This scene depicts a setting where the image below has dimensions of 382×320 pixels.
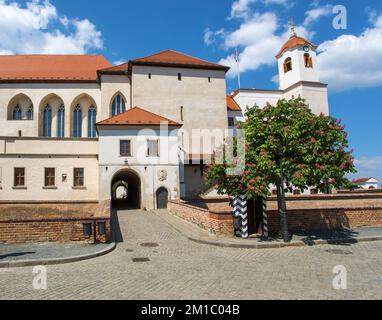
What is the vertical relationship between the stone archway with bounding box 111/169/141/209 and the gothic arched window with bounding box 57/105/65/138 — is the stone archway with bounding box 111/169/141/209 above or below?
below

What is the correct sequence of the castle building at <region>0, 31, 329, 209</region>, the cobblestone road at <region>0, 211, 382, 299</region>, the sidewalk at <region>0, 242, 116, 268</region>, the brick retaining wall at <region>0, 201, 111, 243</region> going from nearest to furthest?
the cobblestone road at <region>0, 211, 382, 299</region> < the sidewalk at <region>0, 242, 116, 268</region> < the brick retaining wall at <region>0, 201, 111, 243</region> < the castle building at <region>0, 31, 329, 209</region>

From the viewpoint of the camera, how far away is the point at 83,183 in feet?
101

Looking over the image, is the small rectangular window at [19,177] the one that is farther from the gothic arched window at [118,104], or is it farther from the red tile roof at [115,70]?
the red tile roof at [115,70]

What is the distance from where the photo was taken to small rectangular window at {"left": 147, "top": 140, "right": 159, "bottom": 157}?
29.0 m

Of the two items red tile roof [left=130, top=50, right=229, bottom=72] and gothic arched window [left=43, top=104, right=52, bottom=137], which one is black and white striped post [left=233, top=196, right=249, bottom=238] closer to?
red tile roof [left=130, top=50, right=229, bottom=72]

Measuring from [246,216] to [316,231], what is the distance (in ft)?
13.1

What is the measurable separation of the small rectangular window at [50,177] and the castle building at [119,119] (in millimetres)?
89

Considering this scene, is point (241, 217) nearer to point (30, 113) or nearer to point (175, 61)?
point (175, 61)

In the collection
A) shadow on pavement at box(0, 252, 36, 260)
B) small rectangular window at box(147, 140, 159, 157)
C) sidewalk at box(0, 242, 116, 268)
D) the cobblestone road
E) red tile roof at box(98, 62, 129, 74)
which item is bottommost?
the cobblestone road

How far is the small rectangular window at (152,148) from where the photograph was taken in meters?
29.0

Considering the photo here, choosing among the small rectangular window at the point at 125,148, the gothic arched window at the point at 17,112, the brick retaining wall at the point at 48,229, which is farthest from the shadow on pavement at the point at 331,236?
the gothic arched window at the point at 17,112

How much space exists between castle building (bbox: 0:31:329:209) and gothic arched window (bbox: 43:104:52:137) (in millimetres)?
122

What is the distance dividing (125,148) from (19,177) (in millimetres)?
10339

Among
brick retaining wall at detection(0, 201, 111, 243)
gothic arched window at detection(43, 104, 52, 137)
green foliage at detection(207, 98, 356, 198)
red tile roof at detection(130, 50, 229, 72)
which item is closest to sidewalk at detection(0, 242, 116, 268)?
brick retaining wall at detection(0, 201, 111, 243)
